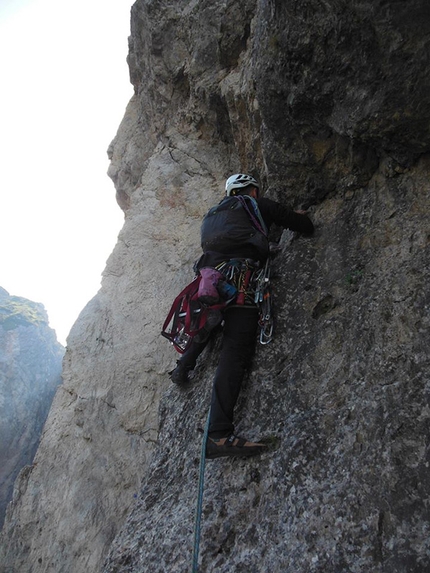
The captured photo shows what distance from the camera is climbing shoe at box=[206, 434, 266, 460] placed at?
3.34 m

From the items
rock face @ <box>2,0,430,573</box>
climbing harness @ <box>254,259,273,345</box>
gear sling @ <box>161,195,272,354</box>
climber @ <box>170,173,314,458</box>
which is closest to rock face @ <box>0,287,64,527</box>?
rock face @ <box>2,0,430,573</box>

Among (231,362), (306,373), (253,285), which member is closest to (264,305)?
(253,285)

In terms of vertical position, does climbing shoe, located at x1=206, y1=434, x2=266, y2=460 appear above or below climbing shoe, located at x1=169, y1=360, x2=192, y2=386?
below

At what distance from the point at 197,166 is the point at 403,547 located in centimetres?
673

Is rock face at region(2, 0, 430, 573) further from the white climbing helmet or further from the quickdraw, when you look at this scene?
the white climbing helmet

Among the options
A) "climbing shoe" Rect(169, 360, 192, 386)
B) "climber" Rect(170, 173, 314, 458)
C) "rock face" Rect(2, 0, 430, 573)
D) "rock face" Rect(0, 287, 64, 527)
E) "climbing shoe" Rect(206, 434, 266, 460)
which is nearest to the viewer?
"rock face" Rect(2, 0, 430, 573)

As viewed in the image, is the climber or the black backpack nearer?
the climber

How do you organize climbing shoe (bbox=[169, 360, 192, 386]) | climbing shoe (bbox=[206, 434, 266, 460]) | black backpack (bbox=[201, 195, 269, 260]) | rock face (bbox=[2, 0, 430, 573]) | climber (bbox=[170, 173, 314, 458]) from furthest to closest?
climbing shoe (bbox=[169, 360, 192, 386]), black backpack (bbox=[201, 195, 269, 260]), climber (bbox=[170, 173, 314, 458]), climbing shoe (bbox=[206, 434, 266, 460]), rock face (bbox=[2, 0, 430, 573])

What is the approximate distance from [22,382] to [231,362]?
118 ft

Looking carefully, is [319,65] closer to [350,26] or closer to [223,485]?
[350,26]

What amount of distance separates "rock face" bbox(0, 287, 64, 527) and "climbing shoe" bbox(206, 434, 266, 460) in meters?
23.5

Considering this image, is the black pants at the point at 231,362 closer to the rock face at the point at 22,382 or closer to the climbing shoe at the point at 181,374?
the climbing shoe at the point at 181,374

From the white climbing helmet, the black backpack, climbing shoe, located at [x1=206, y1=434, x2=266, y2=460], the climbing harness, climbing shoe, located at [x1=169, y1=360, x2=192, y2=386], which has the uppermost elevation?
the white climbing helmet

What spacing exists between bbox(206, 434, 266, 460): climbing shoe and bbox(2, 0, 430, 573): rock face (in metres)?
0.11
